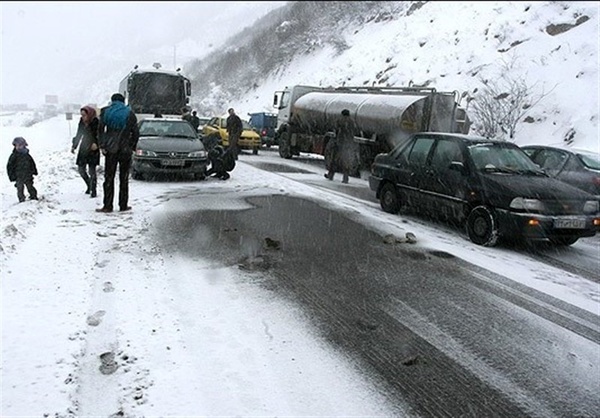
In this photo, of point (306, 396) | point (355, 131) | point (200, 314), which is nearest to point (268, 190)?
point (355, 131)

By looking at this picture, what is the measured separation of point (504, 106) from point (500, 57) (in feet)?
19.5

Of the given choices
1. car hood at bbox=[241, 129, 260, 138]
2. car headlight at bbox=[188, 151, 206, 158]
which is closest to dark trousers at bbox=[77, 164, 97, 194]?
car headlight at bbox=[188, 151, 206, 158]

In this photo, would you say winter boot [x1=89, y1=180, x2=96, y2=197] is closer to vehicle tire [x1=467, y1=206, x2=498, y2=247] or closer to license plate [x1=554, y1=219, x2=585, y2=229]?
vehicle tire [x1=467, y1=206, x2=498, y2=247]

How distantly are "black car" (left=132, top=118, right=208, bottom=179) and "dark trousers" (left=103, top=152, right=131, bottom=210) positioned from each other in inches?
135

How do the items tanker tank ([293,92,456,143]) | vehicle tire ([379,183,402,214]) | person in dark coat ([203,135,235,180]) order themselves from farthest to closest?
tanker tank ([293,92,456,143]) < person in dark coat ([203,135,235,180]) < vehicle tire ([379,183,402,214])

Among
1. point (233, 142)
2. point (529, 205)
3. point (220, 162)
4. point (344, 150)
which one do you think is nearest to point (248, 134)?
point (233, 142)

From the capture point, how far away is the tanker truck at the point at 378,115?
15.4 m

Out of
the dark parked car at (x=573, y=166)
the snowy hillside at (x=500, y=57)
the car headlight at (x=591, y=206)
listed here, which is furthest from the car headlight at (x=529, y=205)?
the snowy hillside at (x=500, y=57)

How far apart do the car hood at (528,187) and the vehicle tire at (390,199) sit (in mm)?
2152

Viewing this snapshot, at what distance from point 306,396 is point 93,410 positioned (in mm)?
1349

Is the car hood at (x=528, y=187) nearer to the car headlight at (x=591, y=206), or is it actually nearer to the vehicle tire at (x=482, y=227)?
the car headlight at (x=591, y=206)

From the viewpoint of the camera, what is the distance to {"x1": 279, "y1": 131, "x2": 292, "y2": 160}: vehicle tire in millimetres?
21578

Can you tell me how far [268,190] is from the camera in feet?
39.4

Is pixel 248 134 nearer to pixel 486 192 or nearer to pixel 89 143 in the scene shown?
pixel 89 143
